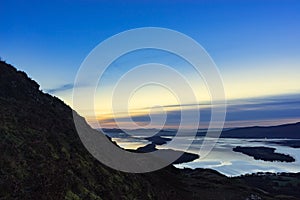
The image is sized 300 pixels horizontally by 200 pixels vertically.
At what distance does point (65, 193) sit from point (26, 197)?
2.86 meters

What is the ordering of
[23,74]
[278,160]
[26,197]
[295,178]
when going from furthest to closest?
[278,160]
[295,178]
[23,74]
[26,197]

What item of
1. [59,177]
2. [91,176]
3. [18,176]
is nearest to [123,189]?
[91,176]

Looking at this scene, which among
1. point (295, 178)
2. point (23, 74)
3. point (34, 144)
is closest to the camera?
point (34, 144)

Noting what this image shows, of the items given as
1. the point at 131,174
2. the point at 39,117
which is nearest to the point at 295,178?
the point at 131,174

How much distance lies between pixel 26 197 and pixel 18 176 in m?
1.82

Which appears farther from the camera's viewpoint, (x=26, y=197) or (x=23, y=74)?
(x=23, y=74)

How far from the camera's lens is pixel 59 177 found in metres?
20.7

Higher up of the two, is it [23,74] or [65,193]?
[23,74]

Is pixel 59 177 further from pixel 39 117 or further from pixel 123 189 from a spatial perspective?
pixel 39 117

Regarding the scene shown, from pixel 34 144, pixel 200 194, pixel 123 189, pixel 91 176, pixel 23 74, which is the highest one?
pixel 23 74

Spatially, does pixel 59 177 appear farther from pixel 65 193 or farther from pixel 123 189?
pixel 123 189

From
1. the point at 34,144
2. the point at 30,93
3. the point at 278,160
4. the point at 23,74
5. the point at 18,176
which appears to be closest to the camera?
the point at 18,176

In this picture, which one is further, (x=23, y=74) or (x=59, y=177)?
(x=23, y=74)

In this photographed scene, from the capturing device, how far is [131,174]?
110ft
